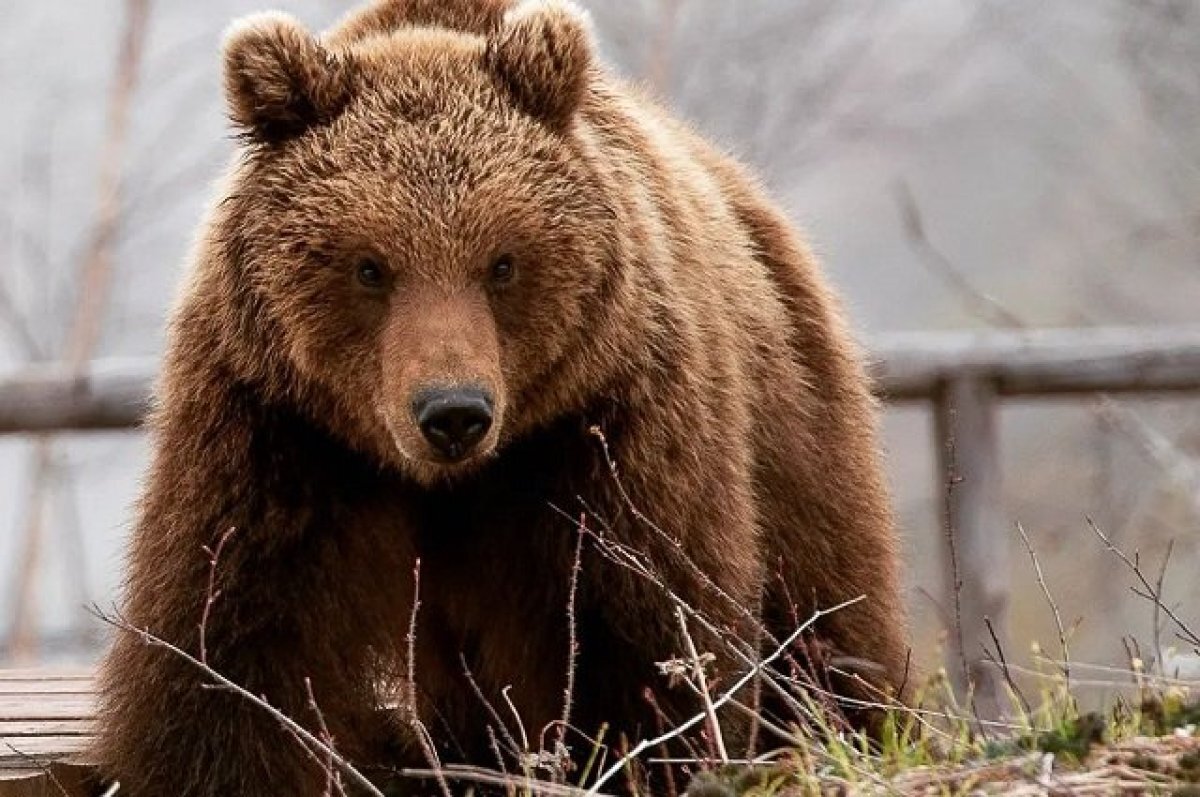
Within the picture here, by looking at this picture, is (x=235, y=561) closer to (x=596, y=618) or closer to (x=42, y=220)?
(x=596, y=618)

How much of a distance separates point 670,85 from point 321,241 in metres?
7.32

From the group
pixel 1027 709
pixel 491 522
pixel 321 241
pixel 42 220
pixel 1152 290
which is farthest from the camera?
pixel 1152 290

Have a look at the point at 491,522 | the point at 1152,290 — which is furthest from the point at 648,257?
the point at 1152,290

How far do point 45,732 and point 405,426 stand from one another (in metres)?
1.51

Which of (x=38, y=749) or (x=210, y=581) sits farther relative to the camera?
(x=38, y=749)

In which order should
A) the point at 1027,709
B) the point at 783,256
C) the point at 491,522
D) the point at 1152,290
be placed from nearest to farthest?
1. the point at 1027,709
2. the point at 491,522
3. the point at 783,256
4. the point at 1152,290

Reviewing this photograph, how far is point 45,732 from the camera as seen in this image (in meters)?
4.86

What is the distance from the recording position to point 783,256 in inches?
210

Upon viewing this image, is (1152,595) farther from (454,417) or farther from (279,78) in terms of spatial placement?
(279,78)

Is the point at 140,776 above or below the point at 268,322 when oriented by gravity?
below

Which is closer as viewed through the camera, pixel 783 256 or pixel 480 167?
pixel 480 167

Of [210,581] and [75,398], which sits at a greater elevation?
[210,581]

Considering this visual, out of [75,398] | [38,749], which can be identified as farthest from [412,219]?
[75,398]

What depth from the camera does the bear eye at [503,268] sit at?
416cm
